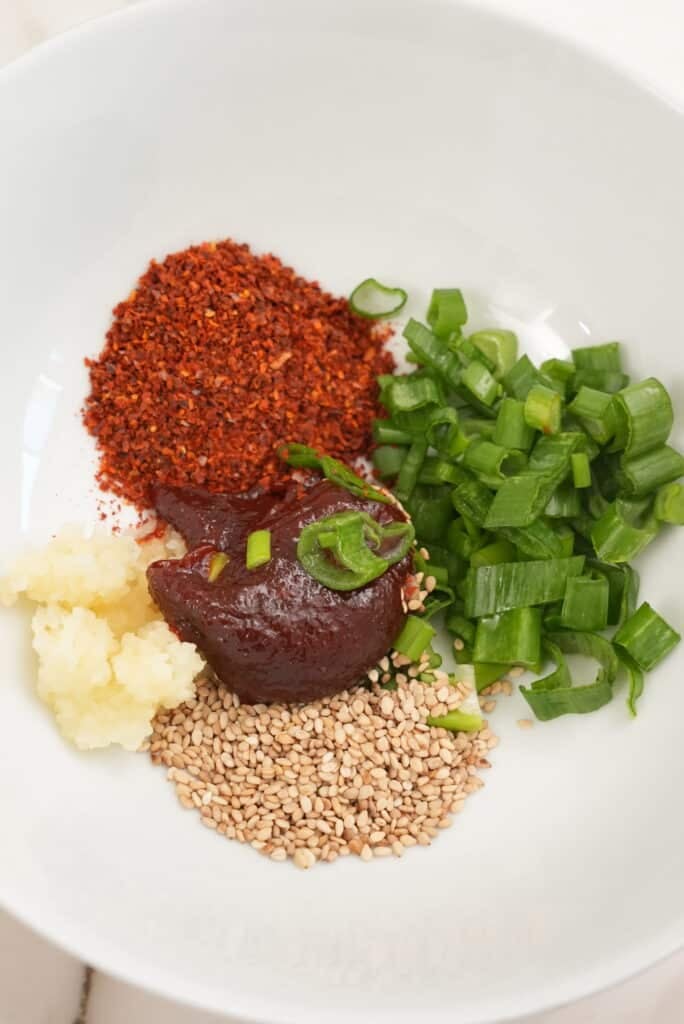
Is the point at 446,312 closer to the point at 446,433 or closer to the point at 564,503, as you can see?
the point at 446,433

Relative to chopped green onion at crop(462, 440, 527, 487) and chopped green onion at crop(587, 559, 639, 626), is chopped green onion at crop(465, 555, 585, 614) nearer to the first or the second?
chopped green onion at crop(587, 559, 639, 626)

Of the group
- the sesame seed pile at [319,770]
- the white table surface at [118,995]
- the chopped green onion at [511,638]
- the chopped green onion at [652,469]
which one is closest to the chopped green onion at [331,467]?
the chopped green onion at [511,638]

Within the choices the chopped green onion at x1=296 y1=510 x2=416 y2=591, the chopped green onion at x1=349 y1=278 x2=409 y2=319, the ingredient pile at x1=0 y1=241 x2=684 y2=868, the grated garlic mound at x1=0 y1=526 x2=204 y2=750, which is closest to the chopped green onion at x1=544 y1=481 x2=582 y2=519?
the ingredient pile at x1=0 y1=241 x2=684 y2=868

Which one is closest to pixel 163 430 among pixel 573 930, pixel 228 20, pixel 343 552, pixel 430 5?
pixel 343 552

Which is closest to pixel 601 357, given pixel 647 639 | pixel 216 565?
pixel 647 639

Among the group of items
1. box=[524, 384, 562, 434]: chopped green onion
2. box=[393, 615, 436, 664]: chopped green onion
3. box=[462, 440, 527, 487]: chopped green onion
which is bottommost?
box=[393, 615, 436, 664]: chopped green onion

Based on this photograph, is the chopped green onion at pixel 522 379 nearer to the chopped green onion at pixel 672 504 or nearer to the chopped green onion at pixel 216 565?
the chopped green onion at pixel 672 504

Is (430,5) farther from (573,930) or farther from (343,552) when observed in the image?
(573,930)
